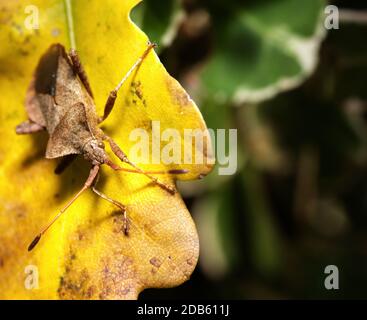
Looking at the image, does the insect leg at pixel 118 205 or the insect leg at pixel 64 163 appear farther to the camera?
the insect leg at pixel 64 163

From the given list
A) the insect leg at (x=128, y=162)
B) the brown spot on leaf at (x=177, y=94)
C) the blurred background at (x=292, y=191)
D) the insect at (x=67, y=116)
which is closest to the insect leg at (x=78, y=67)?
the insect at (x=67, y=116)

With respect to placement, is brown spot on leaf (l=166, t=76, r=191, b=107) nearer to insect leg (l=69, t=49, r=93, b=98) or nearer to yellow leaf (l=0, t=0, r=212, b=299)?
yellow leaf (l=0, t=0, r=212, b=299)

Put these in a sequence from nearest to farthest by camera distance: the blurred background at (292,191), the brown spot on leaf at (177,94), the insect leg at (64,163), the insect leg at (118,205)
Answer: the brown spot on leaf at (177,94), the insect leg at (118,205), the insect leg at (64,163), the blurred background at (292,191)

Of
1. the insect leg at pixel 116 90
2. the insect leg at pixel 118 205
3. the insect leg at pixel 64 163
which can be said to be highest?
the insect leg at pixel 116 90

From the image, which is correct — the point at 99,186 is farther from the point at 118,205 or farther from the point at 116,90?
the point at 116,90

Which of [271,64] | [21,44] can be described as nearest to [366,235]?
[271,64]

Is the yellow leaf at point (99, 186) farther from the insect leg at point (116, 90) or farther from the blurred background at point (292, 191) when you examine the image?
the blurred background at point (292, 191)

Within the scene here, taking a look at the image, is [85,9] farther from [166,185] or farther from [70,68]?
[166,185]

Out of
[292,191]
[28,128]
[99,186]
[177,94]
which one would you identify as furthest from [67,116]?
[292,191]
